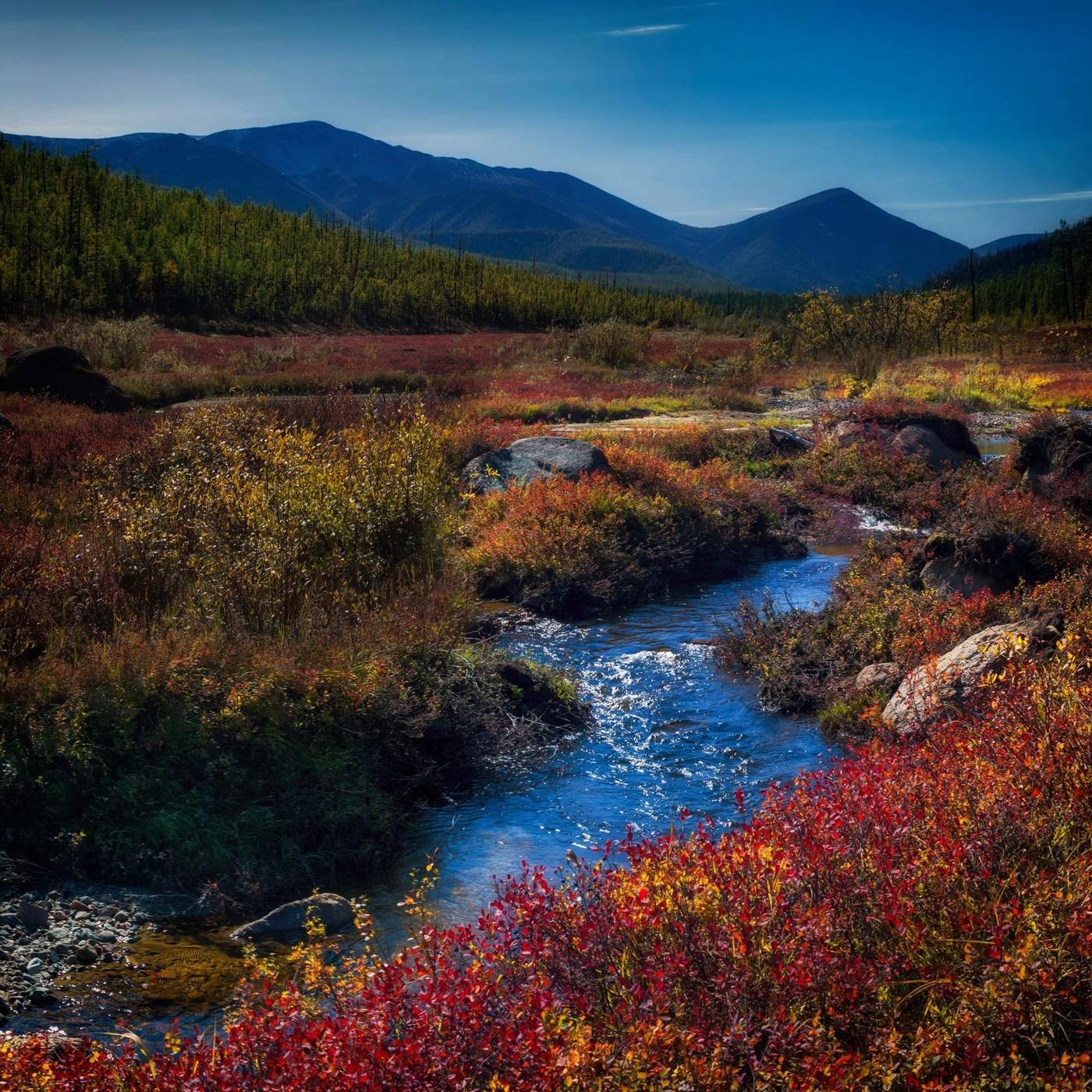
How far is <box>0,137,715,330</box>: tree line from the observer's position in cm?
4850

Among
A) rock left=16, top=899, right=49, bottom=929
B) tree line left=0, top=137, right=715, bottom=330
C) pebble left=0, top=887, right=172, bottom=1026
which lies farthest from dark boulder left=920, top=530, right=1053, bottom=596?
tree line left=0, top=137, right=715, bottom=330

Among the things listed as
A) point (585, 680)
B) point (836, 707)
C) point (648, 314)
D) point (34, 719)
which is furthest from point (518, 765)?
point (648, 314)

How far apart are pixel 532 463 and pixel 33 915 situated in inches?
450

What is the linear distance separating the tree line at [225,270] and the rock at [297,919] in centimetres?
4006

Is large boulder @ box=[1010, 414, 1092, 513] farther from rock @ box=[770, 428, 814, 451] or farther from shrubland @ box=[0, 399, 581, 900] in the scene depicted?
shrubland @ box=[0, 399, 581, 900]

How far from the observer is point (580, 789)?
7.36 meters

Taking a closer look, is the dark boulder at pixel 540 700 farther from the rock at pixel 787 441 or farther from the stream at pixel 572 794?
the rock at pixel 787 441

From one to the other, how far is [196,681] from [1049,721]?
5.30 metres

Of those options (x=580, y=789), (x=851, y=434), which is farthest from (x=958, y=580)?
(x=851, y=434)

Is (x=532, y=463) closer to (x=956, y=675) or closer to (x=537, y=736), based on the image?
(x=537, y=736)

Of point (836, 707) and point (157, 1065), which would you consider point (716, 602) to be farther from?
point (157, 1065)

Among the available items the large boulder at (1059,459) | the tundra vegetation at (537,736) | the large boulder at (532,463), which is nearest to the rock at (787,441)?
the tundra vegetation at (537,736)

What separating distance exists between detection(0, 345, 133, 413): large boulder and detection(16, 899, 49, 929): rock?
15.4m

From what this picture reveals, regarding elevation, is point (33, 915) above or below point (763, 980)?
below
